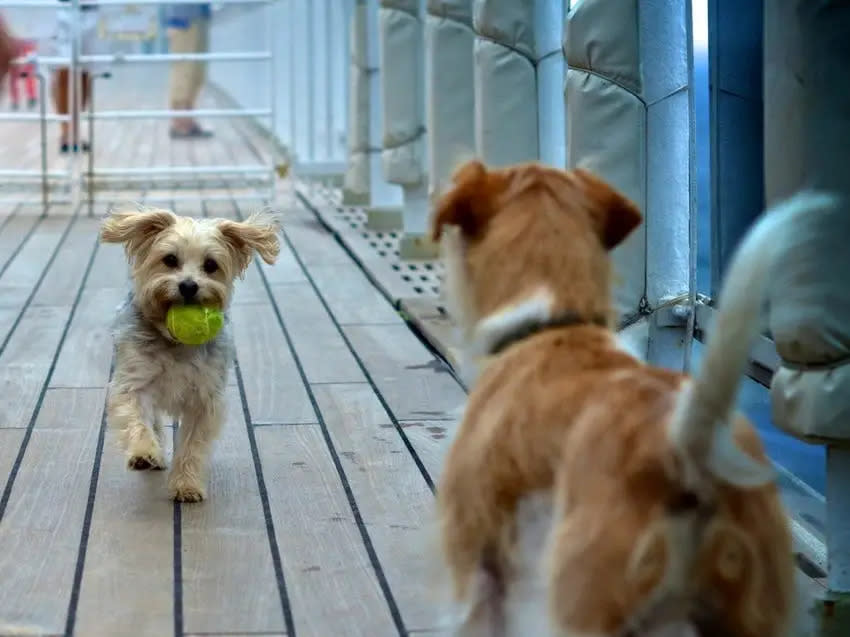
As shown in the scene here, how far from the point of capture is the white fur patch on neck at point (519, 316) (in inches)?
106

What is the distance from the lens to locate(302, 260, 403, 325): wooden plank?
7.27m

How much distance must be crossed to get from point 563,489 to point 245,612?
142 cm

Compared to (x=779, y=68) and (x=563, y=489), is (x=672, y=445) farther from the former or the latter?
(x=779, y=68)

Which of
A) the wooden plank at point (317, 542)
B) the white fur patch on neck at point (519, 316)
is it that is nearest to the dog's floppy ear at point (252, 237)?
the wooden plank at point (317, 542)

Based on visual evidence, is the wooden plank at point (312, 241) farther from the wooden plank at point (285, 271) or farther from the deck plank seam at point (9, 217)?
the deck plank seam at point (9, 217)

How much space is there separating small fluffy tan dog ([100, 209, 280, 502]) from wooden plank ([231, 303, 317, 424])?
691mm

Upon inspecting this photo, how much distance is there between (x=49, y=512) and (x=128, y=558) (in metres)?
0.47

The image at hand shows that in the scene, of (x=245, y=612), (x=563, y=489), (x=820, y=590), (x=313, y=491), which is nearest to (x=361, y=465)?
(x=313, y=491)

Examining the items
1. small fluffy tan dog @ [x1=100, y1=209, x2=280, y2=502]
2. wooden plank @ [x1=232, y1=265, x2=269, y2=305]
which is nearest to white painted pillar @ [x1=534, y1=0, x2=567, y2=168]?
small fluffy tan dog @ [x1=100, y1=209, x2=280, y2=502]

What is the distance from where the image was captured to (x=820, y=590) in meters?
3.34

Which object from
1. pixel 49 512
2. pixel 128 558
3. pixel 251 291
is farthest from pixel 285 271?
pixel 128 558

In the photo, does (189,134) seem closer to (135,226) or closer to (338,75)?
(338,75)

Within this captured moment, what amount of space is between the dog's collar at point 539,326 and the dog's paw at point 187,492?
1930 mm

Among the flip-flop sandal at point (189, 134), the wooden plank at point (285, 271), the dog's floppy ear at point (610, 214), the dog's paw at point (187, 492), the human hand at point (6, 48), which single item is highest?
the flip-flop sandal at point (189, 134)
